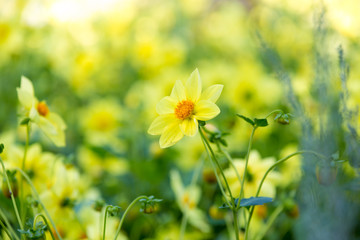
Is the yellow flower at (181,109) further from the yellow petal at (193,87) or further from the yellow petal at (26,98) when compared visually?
the yellow petal at (26,98)

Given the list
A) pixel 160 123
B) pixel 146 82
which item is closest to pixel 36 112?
pixel 160 123

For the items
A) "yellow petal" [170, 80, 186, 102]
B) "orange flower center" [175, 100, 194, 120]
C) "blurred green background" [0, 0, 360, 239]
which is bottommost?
"blurred green background" [0, 0, 360, 239]

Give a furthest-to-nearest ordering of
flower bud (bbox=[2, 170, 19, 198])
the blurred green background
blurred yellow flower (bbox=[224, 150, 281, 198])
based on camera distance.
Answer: the blurred green background
blurred yellow flower (bbox=[224, 150, 281, 198])
flower bud (bbox=[2, 170, 19, 198])

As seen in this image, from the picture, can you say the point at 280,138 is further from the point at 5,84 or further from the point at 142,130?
the point at 5,84

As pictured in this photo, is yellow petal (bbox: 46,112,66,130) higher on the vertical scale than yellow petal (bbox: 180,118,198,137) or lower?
lower

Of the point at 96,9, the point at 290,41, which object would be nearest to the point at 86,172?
the point at 290,41

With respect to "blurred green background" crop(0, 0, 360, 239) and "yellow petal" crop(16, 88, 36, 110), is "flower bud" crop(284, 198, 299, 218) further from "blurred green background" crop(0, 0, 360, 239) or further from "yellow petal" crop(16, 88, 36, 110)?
"yellow petal" crop(16, 88, 36, 110)

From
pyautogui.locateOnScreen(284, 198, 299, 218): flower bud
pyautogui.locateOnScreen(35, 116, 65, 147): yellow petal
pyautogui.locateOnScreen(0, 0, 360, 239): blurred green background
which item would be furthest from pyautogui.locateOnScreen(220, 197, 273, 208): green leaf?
pyautogui.locateOnScreen(35, 116, 65, 147): yellow petal

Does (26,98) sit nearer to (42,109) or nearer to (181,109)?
(42,109)
